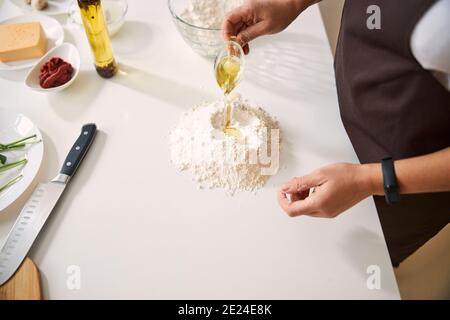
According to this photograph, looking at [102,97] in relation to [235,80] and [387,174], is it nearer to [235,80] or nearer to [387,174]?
[235,80]

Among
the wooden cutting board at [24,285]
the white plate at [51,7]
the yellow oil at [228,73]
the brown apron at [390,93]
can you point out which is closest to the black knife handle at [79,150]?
the wooden cutting board at [24,285]

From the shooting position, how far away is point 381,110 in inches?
27.0

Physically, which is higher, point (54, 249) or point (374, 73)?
point (374, 73)

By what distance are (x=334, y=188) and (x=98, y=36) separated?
0.66 metres

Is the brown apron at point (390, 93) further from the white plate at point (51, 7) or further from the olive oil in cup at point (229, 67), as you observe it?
the white plate at point (51, 7)

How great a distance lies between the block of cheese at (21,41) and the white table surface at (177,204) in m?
0.07

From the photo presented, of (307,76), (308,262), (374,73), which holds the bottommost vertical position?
(308,262)

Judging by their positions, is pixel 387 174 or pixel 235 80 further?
pixel 235 80

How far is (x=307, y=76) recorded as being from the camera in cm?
96

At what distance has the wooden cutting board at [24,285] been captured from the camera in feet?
2.13

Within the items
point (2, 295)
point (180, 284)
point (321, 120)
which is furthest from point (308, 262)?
point (2, 295)

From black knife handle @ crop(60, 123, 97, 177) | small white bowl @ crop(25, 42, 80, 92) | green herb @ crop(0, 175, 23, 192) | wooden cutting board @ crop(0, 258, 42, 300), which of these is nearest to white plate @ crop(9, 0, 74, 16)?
small white bowl @ crop(25, 42, 80, 92)

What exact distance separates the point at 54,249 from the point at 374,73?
27.9 inches

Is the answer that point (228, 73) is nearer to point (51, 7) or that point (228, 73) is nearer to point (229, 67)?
point (229, 67)
